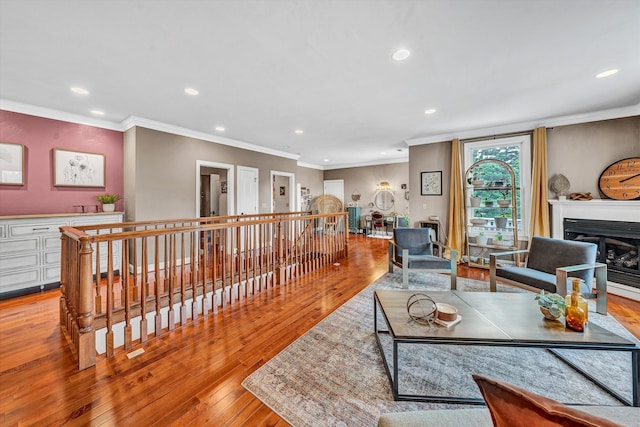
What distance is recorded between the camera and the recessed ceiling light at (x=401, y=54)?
2.31 meters

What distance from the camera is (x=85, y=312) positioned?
75.9 inches

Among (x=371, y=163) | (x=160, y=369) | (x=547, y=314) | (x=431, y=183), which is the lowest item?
(x=160, y=369)

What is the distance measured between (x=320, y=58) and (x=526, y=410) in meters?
2.76

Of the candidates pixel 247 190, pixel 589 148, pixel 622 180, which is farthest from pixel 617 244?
pixel 247 190

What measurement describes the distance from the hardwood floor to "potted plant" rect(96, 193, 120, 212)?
1.60 metres

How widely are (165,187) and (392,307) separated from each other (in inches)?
175

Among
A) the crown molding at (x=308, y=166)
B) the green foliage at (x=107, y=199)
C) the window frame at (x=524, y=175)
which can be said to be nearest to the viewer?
the green foliage at (x=107, y=199)

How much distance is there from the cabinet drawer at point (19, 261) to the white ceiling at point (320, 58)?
2115mm

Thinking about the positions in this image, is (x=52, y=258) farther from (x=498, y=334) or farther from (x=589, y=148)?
(x=589, y=148)

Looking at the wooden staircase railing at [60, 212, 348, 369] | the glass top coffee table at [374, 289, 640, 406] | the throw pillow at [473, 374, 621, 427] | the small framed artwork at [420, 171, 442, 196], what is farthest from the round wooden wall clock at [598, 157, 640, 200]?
the throw pillow at [473, 374, 621, 427]

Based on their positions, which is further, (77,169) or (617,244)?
(77,169)

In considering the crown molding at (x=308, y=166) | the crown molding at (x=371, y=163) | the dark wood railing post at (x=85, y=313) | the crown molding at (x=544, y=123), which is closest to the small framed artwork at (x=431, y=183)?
the crown molding at (x=544, y=123)

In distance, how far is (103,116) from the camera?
403cm

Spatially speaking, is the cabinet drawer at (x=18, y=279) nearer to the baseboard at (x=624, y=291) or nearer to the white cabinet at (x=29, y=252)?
the white cabinet at (x=29, y=252)
